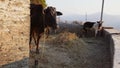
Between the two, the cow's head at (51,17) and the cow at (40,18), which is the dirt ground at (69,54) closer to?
the cow at (40,18)

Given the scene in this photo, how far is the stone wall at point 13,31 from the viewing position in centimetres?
873

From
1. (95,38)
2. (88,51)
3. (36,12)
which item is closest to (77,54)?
(88,51)

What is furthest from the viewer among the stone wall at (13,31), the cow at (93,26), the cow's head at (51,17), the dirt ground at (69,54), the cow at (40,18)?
the cow at (93,26)

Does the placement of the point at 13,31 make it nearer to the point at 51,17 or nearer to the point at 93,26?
the point at 51,17

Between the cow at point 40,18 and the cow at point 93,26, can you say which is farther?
the cow at point 93,26

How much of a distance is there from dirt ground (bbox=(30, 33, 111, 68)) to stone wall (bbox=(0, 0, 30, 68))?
2227 mm

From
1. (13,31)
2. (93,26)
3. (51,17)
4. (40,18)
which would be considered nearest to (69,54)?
(51,17)

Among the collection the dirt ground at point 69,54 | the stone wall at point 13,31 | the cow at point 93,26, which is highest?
the stone wall at point 13,31

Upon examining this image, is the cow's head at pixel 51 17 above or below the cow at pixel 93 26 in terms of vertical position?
above

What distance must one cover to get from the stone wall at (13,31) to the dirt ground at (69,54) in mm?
2227

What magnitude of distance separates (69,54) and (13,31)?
5.49 metres

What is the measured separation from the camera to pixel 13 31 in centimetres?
899

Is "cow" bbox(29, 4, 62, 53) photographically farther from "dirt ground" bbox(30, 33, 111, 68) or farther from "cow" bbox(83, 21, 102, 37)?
"cow" bbox(83, 21, 102, 37)

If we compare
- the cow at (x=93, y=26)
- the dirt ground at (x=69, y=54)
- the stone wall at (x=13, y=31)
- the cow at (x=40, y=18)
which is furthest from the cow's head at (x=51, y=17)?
the cow at (x=93, y=26)
